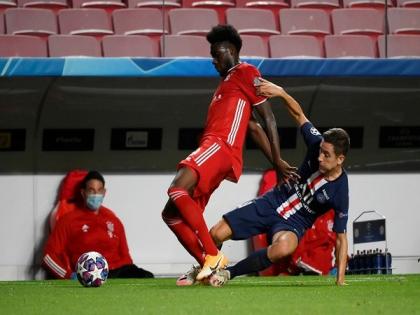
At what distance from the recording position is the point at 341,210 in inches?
331

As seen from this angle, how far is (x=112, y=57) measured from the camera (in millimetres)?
11539

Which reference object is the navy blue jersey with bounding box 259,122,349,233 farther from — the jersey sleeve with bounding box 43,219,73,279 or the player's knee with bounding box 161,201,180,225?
the jersey sleeve with bounding box 43,219,73,279

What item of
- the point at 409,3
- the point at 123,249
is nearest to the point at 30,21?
the point at 123,249

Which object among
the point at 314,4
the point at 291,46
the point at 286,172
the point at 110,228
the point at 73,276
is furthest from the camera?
the point at 314,4

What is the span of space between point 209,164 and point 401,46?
16.6 ft

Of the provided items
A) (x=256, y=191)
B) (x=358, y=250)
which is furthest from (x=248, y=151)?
(x=358, y=250)

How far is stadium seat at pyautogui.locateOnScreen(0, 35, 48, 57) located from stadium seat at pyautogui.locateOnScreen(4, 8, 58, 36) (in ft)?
0.93

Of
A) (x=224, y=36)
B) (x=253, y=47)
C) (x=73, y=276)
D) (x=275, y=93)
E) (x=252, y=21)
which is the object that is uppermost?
(x=252, y=21)

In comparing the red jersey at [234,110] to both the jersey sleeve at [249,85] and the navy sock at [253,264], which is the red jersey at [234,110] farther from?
the navy sock at [253,264]

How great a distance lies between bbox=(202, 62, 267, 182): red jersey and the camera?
828 centimetres

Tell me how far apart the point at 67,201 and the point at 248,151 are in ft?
6.78

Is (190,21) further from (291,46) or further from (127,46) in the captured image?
(291,46)

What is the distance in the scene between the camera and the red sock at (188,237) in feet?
27.0

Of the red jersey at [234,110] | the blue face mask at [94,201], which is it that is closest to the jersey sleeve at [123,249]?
the blue face mask at [94,201]
